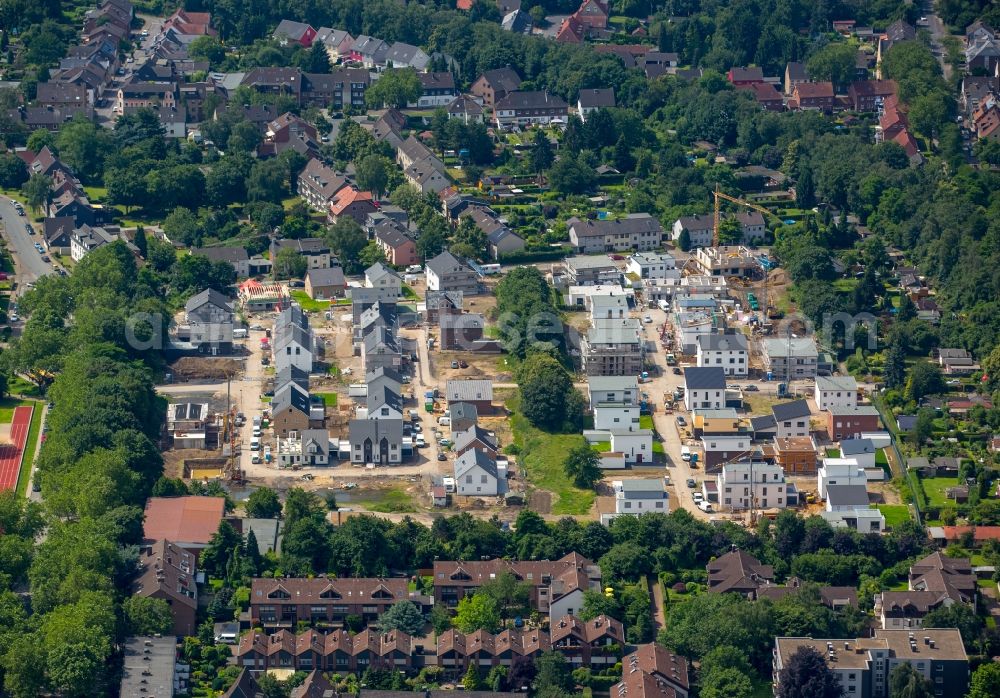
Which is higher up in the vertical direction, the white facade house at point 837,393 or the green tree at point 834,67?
the green tree at point 834,67

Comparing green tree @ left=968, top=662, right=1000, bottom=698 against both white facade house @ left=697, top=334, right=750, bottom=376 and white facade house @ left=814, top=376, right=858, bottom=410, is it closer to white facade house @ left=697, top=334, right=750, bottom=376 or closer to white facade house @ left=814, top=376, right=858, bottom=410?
→ white facade house @ left=814, top=376, right=858, bottom=410

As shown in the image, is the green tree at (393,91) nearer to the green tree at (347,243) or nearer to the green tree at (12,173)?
the green tree at (12,173)

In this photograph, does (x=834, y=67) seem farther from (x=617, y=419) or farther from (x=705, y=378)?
(x=617, y=419)

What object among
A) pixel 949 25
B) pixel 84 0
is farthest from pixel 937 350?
pixel 84 0

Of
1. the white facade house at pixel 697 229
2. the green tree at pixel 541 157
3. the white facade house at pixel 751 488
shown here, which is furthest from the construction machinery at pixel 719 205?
the white facade house at pixel 751 488

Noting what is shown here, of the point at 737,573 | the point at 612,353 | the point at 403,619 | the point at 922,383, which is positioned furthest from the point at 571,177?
the point at 403,619

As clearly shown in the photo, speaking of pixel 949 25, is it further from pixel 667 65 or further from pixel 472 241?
pixel 472 241
